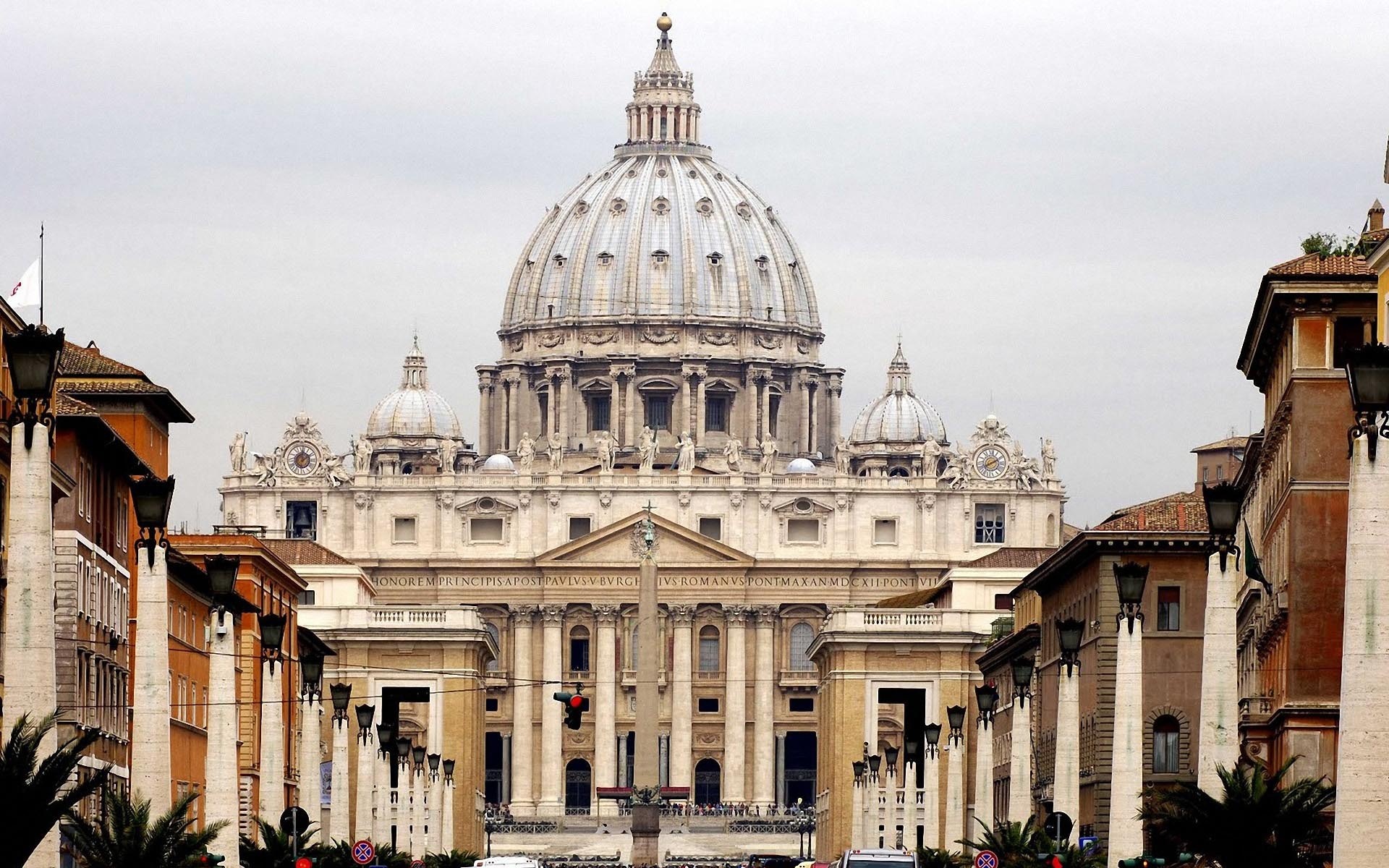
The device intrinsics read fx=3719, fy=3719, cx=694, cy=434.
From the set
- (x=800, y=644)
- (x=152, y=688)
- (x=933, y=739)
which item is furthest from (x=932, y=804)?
(x=800, y=644)

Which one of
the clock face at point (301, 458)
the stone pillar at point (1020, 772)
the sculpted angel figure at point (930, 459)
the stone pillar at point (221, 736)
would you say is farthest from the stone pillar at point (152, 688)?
the sculpted angel figure at point (930, 459)

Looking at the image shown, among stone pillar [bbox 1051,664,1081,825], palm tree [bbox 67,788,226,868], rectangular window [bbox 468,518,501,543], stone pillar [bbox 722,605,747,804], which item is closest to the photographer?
palm tree [bbox 67,788,226,868]

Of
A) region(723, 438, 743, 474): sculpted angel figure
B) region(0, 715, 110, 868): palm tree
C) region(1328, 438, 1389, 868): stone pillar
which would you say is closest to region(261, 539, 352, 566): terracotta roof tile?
region(723, 438, 743, 474): sculpted angel figure

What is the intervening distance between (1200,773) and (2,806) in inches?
519

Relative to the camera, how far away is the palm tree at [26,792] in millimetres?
32719

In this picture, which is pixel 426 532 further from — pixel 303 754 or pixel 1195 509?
pixel 303 754

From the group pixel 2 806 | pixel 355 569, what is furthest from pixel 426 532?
pixel 2 806

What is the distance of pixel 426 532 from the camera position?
185875 mm

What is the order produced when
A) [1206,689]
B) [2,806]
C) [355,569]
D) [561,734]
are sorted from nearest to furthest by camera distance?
[2,806]
[1206,689]
[355,569]
[561,734]

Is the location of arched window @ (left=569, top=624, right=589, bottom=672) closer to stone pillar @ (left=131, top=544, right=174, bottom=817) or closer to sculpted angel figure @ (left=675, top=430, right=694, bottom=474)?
sculpted angel figure @ (left=675, top=430, right=694, bottom=474)

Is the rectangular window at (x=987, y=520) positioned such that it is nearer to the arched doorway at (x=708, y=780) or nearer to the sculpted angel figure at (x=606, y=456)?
the arched doorway at (x=708, y=780)

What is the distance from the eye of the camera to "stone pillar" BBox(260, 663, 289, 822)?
52.4 m

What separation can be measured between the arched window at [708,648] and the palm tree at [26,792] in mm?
150747

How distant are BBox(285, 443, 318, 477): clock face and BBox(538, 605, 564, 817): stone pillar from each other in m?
14.7
